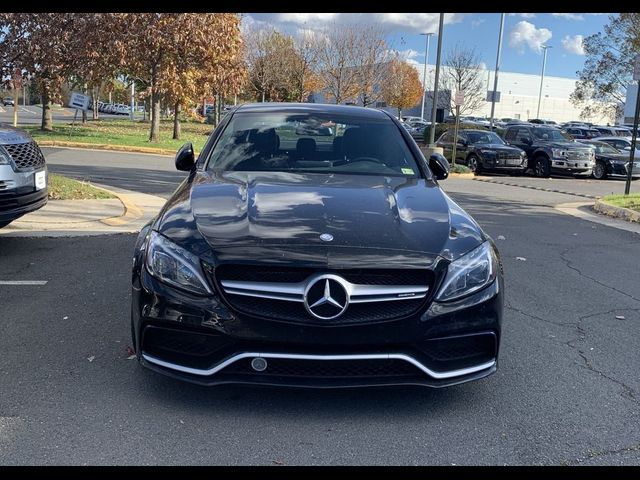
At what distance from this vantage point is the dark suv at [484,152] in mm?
21297

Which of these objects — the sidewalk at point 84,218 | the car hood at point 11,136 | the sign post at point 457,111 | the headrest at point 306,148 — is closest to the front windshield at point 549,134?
the sign post at point 457,111

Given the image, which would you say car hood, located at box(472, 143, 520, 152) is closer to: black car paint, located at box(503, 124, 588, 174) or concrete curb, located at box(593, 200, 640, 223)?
black car paint, located at box(503, 124, 588, 174)

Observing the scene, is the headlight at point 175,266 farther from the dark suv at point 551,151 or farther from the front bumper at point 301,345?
the dark suv at point 551,151

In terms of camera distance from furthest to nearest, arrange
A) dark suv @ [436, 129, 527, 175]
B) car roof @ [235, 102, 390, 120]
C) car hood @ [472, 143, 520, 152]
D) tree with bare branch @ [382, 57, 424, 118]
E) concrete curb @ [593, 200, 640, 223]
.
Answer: tree with bare branch @ [382, 57, 424, 118], car hood @ [472, 143, 520, 152], dark suv @ [436, 129, 527, 175], concrete curb @ [593, 200, 640, 223], car roof @ [235, 102, 390, 120]

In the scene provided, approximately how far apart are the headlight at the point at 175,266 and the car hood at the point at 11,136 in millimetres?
3902

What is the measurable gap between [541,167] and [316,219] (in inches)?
792

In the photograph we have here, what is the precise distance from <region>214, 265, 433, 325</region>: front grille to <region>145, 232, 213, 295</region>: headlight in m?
0.10

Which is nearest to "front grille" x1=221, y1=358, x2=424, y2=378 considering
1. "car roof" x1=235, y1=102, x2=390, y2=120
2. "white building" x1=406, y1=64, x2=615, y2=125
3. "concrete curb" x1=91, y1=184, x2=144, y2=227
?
"car roof" x1=235, y1=102, x2=390, y2=120

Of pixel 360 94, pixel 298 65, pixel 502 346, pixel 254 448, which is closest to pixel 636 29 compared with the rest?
pixel 360 94

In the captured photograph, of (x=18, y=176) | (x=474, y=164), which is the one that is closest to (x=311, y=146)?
(x=18, y=176)

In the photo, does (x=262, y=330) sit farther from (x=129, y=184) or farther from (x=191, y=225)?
(x=129, y=184)

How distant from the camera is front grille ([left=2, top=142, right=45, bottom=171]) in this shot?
651 cm

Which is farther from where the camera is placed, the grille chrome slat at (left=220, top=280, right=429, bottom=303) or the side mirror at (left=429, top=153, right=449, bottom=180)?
the side mirror at (left=429, top=153, right=449, bottom=180)

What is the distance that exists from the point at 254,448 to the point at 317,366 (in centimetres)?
49
